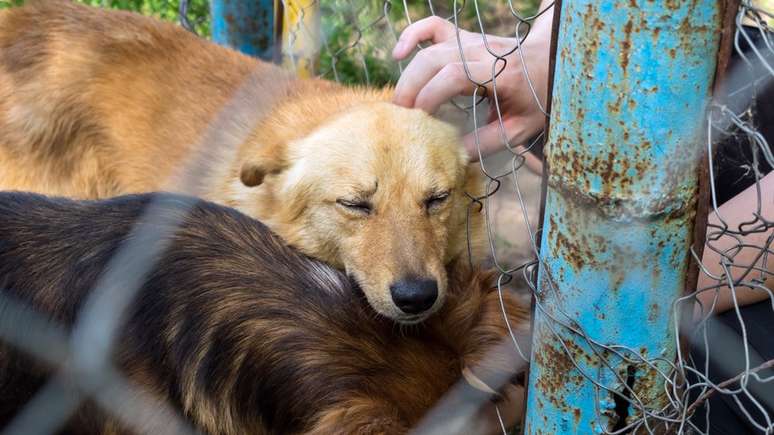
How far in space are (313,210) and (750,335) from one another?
4.58 ft

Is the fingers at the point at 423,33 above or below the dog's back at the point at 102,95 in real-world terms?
above

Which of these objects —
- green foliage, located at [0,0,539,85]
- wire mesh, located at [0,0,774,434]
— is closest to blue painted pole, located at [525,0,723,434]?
wire mesh, located at [0,0,774,434]

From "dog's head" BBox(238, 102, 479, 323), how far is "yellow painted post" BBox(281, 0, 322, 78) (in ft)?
3.20

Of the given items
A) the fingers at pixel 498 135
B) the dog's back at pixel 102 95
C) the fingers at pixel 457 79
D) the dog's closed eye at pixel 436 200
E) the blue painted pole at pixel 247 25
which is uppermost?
the fingers at pixel 457 79

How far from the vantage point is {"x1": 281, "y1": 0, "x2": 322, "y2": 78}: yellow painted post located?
3.66 meters

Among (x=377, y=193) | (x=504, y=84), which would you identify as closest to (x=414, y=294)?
(x=377, y=193)

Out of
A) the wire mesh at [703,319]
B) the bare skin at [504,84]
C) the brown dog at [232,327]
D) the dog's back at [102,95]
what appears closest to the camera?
the wire mesh at [703,319]

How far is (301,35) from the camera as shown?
3811 mm

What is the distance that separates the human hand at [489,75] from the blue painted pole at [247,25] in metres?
1.45

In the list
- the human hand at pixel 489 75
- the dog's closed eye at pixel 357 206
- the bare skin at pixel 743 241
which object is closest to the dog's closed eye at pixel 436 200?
the dog's closed eye at pixel 357 206

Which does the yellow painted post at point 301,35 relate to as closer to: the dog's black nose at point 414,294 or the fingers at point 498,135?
the fingers at point 498,135

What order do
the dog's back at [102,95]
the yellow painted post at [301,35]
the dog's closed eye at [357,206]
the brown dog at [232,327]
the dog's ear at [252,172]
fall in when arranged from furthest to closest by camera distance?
the yellow painted post at [301,35], the dog's back at [102,95], the dog's ear at [252,172], the dog's closed eye at [357,206], the brown dog at [232,327]

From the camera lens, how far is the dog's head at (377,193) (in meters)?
2.42

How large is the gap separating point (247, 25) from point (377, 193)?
5.06 feet
